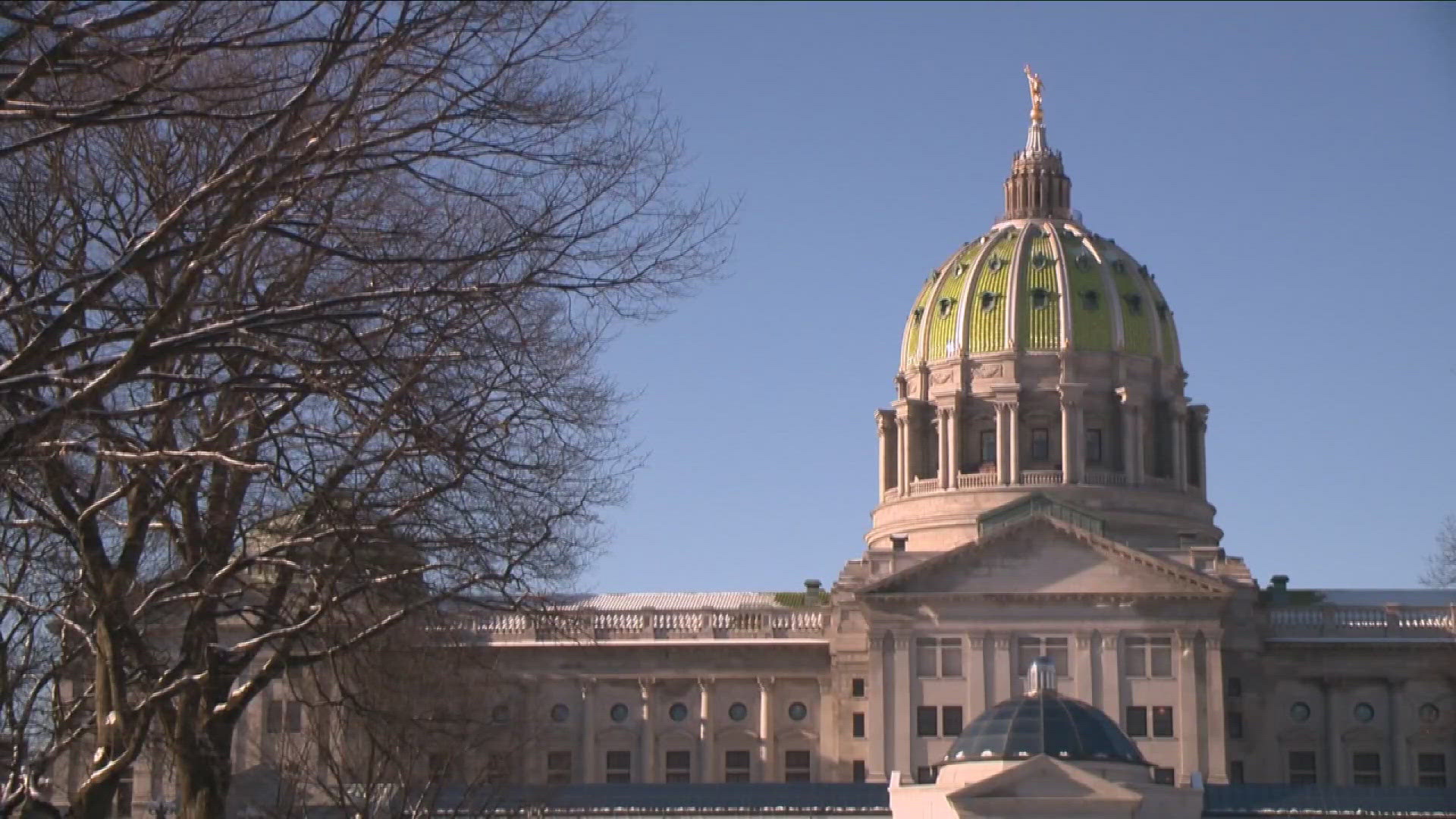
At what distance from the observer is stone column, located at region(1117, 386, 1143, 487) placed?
14838 cm

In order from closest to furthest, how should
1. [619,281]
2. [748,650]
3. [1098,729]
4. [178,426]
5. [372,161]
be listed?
[619,281] < [372,161] < [178,426] < [1098,729] < [748,650]

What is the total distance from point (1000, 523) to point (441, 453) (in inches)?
4289

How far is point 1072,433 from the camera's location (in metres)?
149

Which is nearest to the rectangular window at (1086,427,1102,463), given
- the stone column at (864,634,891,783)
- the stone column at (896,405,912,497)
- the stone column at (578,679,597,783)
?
the stone column at (896,405,912,497)

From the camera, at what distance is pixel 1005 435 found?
491 feet

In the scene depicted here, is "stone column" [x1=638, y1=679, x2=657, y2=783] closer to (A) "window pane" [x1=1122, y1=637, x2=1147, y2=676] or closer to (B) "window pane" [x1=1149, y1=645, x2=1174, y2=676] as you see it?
(A) "window pane" [x1=1122, y1=637, x2=1147, y2=676]

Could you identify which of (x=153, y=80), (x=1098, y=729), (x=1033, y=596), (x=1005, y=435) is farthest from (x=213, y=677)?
(x=1005, y=435)

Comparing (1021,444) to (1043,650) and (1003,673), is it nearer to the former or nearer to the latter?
(1043,650)

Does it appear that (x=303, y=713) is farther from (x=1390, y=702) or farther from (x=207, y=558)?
(x=207, y=558)

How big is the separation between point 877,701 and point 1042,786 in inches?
1314

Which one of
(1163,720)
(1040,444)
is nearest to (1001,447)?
(1040,444)

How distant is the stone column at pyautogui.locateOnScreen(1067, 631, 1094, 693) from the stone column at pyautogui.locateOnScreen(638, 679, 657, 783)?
2362 centimetres

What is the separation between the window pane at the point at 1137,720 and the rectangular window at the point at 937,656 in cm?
852

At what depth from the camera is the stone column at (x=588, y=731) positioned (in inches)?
5428
